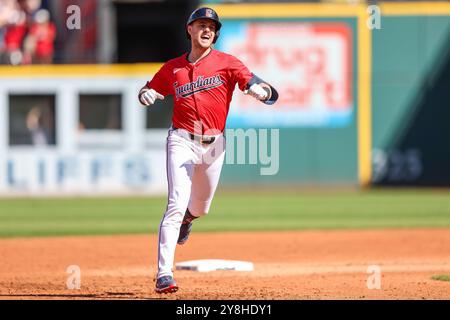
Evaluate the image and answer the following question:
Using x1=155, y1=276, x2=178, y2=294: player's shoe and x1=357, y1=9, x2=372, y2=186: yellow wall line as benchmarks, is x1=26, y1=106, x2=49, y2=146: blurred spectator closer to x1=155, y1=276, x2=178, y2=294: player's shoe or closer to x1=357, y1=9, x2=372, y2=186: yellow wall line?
x1=357, y1=9, x2=372, y2=186: yellow wall line

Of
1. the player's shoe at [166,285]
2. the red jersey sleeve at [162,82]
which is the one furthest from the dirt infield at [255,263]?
the red jersey sleeve at [162,82]

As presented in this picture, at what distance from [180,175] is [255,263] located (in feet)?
9.57

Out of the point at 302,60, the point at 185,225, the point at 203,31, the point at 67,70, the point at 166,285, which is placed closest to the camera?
the point at 166,285

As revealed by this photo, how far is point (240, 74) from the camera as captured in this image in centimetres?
764

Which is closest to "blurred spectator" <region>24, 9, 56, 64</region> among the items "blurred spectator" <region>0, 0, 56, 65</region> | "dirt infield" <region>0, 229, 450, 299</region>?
"blurred spectator" <region>0, 0, 56, 65</region>

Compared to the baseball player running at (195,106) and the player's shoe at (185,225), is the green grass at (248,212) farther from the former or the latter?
the baseball player running at (195,106)

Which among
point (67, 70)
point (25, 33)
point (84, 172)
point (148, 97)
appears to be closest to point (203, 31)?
point (148, 97)

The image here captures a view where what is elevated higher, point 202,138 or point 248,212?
point 202,138

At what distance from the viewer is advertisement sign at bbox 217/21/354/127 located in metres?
22.8

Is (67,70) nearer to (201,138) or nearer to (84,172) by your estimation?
(84,172)

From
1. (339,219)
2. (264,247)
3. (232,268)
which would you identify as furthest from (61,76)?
(232,268)

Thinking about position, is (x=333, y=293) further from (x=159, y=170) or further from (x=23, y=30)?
(x=23, y=30)

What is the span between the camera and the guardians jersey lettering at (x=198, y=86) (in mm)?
7617

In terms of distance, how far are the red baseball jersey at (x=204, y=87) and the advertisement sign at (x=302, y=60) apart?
15097 millimetres
